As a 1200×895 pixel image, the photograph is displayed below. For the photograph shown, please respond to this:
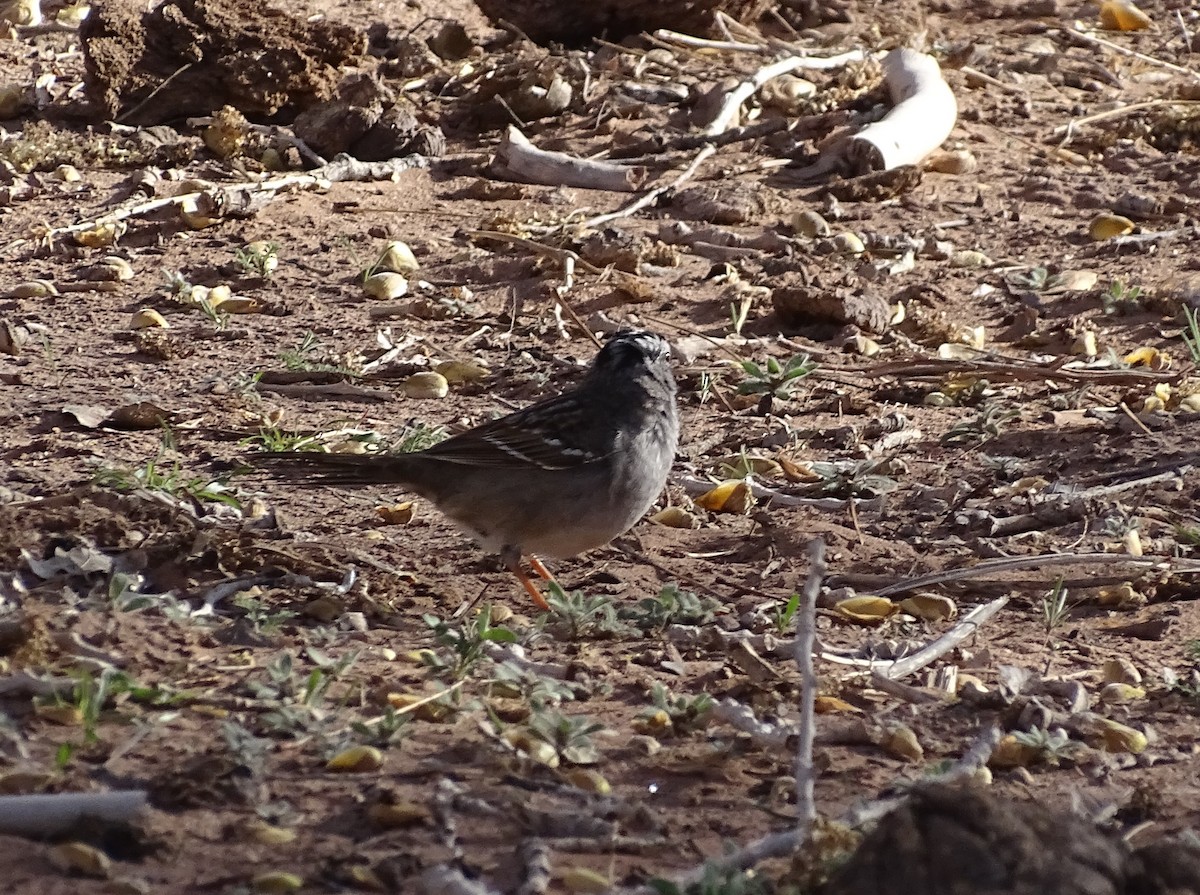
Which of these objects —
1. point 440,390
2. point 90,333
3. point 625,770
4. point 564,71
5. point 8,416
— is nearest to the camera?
point 625,770

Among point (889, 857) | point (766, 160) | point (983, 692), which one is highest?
point (889, 857)

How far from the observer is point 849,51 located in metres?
9.64

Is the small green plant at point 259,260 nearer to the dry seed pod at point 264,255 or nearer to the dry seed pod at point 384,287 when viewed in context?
the dry seed pod at point 264,255

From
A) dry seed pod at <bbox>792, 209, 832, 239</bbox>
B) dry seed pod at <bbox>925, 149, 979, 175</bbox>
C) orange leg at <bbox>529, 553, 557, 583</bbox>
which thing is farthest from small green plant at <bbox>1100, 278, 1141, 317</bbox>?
orange leg at <bbox>529, 553, 557, 583</bbox>

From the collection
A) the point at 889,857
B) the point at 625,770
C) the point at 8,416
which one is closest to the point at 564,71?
the point at 8,416

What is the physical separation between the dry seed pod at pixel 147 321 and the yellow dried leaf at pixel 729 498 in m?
2.57

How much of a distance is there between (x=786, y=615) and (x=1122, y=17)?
7241mm

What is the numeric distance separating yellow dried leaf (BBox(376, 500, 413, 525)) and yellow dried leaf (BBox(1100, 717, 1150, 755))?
2571 millimetres

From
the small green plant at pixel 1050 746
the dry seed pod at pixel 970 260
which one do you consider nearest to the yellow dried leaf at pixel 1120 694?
the small green plant at pixel 1050 746

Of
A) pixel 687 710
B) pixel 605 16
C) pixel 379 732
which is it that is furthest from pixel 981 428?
pixel 605 16

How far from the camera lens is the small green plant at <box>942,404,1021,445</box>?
6.16 m

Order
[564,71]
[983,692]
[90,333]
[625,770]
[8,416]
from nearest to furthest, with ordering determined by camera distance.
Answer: [625,770] → [983,692] → [8,416] → [90,333] → [564,71]

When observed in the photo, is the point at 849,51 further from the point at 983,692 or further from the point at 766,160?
the point at 983,692

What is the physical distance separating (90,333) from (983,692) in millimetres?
4321
